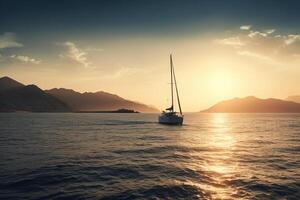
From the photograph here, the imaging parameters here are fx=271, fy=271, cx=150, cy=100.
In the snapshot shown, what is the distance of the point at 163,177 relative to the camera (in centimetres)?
2062

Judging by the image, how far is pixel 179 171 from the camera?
22859mm

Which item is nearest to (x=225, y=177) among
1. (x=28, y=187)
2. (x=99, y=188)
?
(x=99, y=188)

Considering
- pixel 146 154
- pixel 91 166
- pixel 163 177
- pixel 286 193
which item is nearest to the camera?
pixel 286 193

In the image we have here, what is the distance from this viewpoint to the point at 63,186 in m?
17.7

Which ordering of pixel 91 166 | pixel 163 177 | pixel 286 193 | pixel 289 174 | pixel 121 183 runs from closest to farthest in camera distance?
pixel 286 193 < pixel 121 183 < pixel 163 177 < pixel 289 174 < pixel 91 166

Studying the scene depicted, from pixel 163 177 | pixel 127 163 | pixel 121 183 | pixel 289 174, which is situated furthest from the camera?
pixel 127 163

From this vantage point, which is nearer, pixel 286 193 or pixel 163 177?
pixel 286 193

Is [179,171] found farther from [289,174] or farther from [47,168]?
[47,168]

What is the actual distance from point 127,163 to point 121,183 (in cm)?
710

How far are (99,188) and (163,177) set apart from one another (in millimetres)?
5339

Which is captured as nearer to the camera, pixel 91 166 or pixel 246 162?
pixel 91 166

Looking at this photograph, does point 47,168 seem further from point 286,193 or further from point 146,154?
point 286,193

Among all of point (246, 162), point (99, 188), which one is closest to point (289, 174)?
point (246, 162)

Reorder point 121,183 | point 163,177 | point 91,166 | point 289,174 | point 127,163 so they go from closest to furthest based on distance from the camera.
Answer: point 121,183, point 163,177, point 289,174, point 91,166, point 127,163
